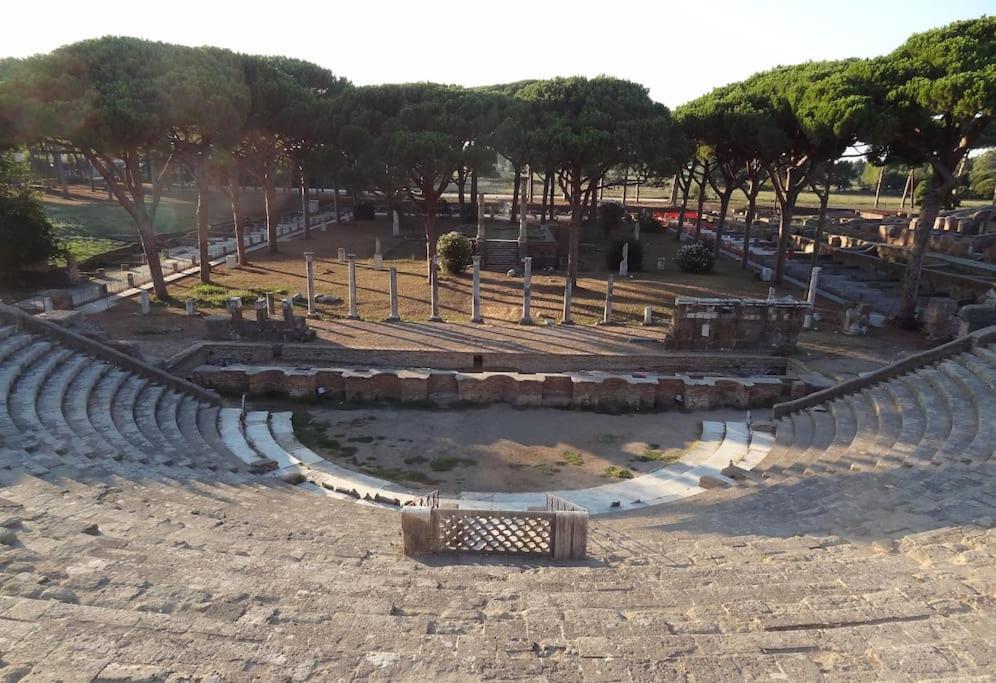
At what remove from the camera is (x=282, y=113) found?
3103 cm

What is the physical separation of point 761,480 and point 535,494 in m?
4.13

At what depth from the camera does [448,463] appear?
13125 millimetres

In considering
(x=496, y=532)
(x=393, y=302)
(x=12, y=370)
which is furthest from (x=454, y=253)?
(x=496, y=532)

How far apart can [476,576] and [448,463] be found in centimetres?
659

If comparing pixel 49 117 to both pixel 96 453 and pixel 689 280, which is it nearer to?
pixel 96 453

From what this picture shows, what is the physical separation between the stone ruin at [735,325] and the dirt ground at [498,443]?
124 inches

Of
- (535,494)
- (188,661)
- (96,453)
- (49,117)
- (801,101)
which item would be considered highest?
(801,101)

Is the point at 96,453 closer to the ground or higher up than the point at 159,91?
closer to the ground

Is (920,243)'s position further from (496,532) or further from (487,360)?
(496,532)

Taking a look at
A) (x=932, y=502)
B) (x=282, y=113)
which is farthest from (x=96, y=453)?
(x=282, y=113)

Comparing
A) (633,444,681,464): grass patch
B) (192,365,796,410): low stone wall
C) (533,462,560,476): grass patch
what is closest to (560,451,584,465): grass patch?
(533,462,560,476): grass patch

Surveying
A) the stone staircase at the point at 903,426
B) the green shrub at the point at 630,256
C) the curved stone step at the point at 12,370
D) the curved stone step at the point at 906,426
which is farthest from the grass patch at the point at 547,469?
the green shrub at the point at 630,256

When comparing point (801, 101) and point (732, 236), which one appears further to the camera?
point (732, 236)

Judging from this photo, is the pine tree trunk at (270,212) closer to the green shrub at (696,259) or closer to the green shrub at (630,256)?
the green shrub at (630,256)
